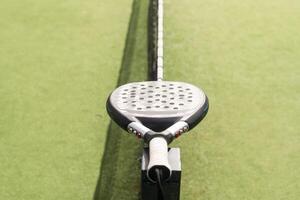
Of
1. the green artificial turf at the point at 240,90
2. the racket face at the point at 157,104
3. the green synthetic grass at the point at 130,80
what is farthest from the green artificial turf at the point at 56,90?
the racket face at the point at 157,104

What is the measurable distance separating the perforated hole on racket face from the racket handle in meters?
0.14

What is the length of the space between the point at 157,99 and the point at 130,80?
0.87 metres

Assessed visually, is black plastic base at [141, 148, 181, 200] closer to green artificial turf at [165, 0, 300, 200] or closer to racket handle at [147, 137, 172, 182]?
racket handle at [147, 137, 172, 182]

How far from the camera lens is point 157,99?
113 cm

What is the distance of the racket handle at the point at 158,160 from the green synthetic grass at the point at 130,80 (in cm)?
51

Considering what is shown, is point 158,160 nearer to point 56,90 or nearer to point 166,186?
point 166,186

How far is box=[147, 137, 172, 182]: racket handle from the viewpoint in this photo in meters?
0.88

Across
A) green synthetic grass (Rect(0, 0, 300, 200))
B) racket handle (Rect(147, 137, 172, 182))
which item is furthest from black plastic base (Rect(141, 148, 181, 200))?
green synthetic grass (Rect(0, 0, 300, 200))

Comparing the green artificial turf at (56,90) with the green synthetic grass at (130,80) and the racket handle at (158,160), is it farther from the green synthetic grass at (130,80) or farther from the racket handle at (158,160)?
the racket handle at (158,160)

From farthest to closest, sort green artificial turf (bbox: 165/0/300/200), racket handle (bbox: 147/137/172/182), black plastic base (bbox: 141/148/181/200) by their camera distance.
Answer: green artificial turf (bbox: 165/0/300/200), black plastic base (bbox: 141/148/181/200), racket handle (bbox: 147/137/172/182)

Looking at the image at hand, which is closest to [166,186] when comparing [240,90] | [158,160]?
[158,160]

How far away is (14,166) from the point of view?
154cm

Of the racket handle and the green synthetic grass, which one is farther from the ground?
the racket handle

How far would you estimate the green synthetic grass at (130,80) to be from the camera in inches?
58.8
